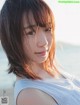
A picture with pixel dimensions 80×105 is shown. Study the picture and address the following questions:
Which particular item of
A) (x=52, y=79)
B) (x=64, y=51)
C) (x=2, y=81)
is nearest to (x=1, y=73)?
(x=2, y=81)

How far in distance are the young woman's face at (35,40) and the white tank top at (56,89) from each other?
0.09 m

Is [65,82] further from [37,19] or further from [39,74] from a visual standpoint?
[37,19]

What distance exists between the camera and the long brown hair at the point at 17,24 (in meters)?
0.87

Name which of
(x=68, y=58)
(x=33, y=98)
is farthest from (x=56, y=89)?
(x=68, y=58)

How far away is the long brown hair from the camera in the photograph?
872 mm

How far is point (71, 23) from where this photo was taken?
1588 millimetres

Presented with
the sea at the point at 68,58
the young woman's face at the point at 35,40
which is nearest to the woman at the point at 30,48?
the young woman's face at the point at 35,40

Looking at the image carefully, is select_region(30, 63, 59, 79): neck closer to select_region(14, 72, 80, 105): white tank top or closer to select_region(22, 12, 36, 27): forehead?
select_region(14, 72, 80, 105): white tank top

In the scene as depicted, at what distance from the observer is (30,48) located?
89 centimetres

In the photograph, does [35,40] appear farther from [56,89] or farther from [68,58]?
[68,58]

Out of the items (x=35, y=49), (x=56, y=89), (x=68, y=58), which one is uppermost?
(x=35, y=49)

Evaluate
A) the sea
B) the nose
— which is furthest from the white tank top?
the sea

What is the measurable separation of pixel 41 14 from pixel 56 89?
26 cm

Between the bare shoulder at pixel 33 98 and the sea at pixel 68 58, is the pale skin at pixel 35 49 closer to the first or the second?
the bare shoulder at pixel 33 98
